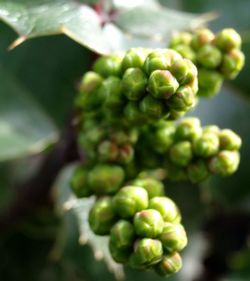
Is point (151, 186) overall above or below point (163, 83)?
below

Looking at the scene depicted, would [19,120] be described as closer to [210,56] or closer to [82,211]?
[82,211]

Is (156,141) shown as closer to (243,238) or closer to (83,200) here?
(83,200)

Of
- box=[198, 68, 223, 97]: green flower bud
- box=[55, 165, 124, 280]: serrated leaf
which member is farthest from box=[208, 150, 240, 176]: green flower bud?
box=[55, 165, 124, 280]: serrated leaf

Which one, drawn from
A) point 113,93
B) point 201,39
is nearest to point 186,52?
point 201,39

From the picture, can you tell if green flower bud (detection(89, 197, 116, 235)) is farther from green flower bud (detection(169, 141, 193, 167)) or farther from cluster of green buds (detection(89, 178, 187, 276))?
green flower bud (detection(169, 141, 193, 167))

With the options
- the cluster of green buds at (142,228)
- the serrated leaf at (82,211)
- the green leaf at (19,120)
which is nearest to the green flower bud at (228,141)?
the cluster of green buds at (142,228)

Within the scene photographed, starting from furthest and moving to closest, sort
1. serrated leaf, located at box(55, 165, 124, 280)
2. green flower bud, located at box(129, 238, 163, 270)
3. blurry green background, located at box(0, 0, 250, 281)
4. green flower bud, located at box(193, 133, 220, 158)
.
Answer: blurry green background, located at box(0, 0, 250, 281), serrated leaf, located at box(55, 165, 124, 280), green flower bud, located at box(193, 133, 220, 158), green flower bud, located at box(129, 238, 163, 270)
